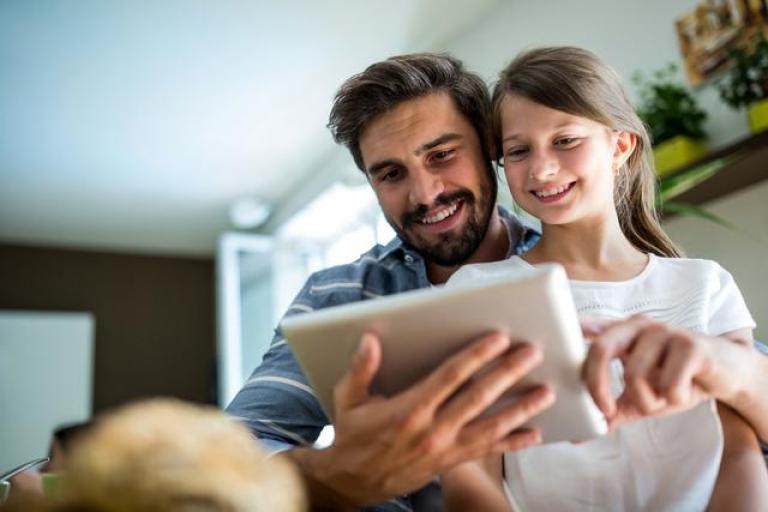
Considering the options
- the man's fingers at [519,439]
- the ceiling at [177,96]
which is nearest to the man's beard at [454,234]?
the man's fingers at [519,439]

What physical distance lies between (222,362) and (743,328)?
4004mm

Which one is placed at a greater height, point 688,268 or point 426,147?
point 426,147

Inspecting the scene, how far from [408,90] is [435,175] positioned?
19 cm

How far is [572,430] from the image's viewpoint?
701 millimetres

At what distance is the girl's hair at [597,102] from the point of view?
109 centimetres

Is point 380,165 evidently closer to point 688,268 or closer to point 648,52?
point 688,268

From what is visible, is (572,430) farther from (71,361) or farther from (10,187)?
(71,361)

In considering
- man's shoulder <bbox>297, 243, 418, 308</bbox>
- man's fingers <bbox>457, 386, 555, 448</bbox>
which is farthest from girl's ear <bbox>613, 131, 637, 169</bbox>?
man's fingers <bbox>457, 386, 555, 448</bbox>

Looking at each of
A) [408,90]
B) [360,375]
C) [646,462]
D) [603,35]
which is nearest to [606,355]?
[360,375]

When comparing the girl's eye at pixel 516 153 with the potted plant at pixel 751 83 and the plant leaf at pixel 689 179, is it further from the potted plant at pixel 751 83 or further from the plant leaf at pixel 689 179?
the potted plant at pixel 751 83

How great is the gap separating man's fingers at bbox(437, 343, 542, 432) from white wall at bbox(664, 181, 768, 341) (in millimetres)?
1522

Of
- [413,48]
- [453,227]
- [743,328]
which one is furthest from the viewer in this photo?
→ [413,48]

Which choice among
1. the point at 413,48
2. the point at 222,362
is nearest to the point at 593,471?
the point at 413,48

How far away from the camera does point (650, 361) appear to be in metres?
0.67
